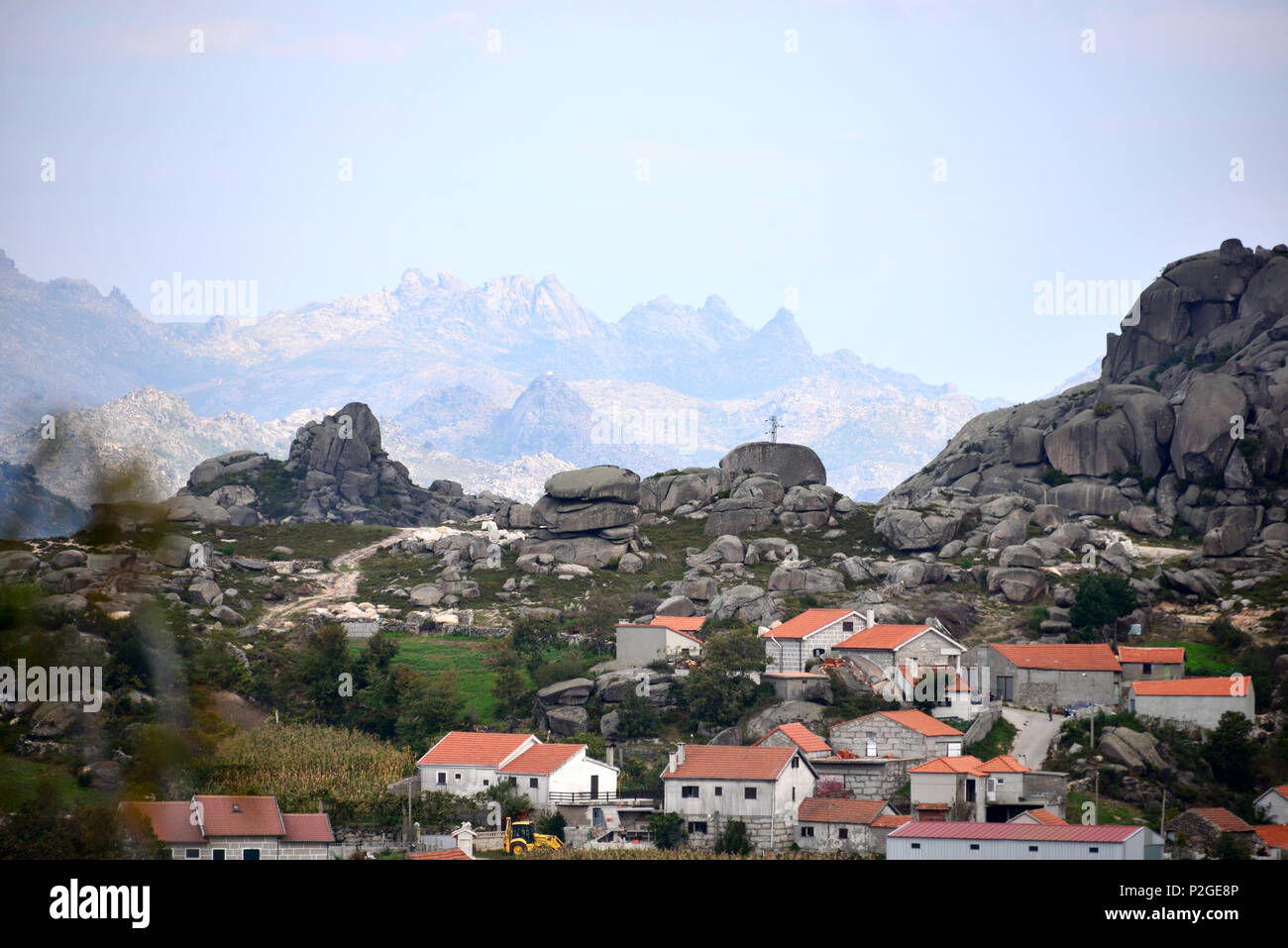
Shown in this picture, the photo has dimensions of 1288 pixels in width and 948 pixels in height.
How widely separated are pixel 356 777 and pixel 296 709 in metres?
14.0

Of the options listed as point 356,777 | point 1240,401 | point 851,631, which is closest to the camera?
point 356,777

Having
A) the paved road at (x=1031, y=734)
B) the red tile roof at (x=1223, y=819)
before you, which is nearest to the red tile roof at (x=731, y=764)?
the paved road at (x=1031, y=734)

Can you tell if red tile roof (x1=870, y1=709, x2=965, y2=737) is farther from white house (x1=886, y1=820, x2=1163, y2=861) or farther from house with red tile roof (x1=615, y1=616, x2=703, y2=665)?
house with red tile roof (x1=615, y1=616, x2=703, y2=665)

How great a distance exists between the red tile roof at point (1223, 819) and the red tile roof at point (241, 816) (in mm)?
37223

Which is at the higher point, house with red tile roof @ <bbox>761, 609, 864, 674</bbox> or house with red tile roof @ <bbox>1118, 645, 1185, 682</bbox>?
house with red tile roof @ <bbox>761, 609, 864, 674</bbox>

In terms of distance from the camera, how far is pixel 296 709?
3086 inches

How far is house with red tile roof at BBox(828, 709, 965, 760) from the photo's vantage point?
6706cm

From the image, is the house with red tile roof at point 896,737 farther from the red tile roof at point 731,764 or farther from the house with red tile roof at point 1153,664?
the house with red tile roof at point 1153,664

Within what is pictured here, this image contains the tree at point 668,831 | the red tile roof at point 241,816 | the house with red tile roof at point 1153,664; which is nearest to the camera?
the red tile roof at point 241,816

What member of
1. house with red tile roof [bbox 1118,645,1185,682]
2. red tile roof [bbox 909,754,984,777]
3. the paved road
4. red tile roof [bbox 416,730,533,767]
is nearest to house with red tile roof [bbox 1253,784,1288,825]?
the paved road

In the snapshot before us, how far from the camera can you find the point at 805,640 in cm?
8031

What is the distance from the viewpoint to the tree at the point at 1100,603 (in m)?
87.6
